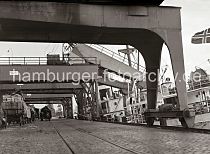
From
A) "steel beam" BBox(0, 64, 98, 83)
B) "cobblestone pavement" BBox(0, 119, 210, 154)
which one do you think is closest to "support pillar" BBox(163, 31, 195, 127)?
"cobblestone pavement" BBox(0, 119, 210, 154)

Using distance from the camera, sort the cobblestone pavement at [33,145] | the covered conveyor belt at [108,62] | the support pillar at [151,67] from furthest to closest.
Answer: the covered conveyor belt at [108,62]
the support pillar at [151,67]
the cobblestone pavement at [33,145]

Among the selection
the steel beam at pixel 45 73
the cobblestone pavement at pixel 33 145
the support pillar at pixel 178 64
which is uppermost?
the steel beam at pixel 45 73

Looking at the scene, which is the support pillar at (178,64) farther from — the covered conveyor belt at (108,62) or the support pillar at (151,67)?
the covered conveyor belt at (108,62)

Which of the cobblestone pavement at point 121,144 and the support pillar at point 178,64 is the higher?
the support pillar at point 178,64

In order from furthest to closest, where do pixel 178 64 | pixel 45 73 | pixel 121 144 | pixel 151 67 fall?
pixel 45 73 → pixel 151 67 → pixel 178 64 → pixel 121 144

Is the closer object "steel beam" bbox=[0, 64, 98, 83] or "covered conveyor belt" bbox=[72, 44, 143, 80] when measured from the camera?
"steel beam" bbox=[0, 64, 98, 83]

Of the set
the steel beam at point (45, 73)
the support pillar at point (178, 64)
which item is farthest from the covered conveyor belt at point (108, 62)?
the support pillar at point (178, 64)

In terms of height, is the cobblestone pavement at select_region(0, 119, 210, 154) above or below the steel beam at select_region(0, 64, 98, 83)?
below

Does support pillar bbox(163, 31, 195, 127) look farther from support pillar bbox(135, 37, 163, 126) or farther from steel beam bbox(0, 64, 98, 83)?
steel beam bbox(0, 64, 98, 83)

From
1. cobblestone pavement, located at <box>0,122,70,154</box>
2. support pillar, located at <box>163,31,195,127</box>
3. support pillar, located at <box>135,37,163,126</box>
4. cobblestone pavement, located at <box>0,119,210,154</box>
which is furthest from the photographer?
support pillar, located at <box>135,37,163,126</box>

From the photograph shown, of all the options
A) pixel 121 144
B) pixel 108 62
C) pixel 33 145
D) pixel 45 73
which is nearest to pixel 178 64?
pixel 121 144

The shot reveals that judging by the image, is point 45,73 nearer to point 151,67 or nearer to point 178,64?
point 151,67

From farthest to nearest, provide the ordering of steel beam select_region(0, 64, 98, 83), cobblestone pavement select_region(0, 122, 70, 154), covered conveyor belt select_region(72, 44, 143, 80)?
1. covered conveyor belt select_region(72, 44, 143, 80)
2. steel beam select_region(0, 64, 98, 83)
3. cobblestone pavement select_region(0, 122, 70, 154)

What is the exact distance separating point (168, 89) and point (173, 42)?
86.0 feet
